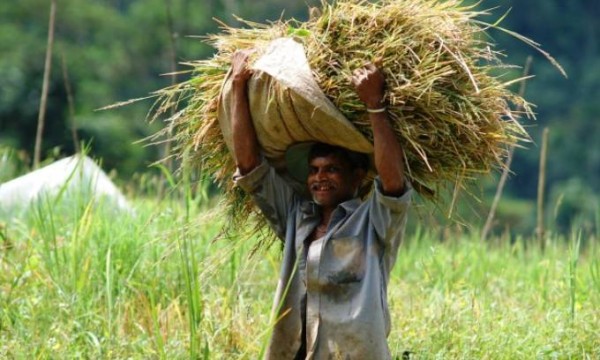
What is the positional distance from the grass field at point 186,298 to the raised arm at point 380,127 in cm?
90

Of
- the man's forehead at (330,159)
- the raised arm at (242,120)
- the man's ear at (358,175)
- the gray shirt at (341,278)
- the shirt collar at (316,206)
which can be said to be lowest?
the gray shirt at (341,278)

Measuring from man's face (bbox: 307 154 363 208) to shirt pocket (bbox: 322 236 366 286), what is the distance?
0.16 meters

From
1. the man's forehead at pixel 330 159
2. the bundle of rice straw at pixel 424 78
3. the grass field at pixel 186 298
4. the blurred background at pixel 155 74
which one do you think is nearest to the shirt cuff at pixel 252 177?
the man's forehead at pixel 330 159

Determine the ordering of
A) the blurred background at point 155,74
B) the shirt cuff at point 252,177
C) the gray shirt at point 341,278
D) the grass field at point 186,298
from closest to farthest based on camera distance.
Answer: the gray shirt at point 341,278
the shirt cuff at point 252,177
the grass field at point 186,298
the blurred background at point 155,74

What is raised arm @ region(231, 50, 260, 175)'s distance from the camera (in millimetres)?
5039

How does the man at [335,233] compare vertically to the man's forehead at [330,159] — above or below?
below

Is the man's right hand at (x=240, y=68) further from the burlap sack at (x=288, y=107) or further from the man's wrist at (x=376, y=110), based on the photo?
the man's wrist at (x=376, y=110)

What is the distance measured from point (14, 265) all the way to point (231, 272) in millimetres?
1039

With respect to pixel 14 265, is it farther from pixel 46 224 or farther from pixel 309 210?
pixel 309 210

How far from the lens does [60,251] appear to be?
6.62 meters

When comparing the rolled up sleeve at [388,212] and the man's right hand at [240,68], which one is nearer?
the rolled up sleeve at [388,212]

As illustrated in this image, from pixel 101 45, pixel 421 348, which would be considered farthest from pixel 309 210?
pixel 101 45

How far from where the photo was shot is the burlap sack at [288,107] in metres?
4.84

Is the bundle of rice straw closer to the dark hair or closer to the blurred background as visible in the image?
the dark hair
